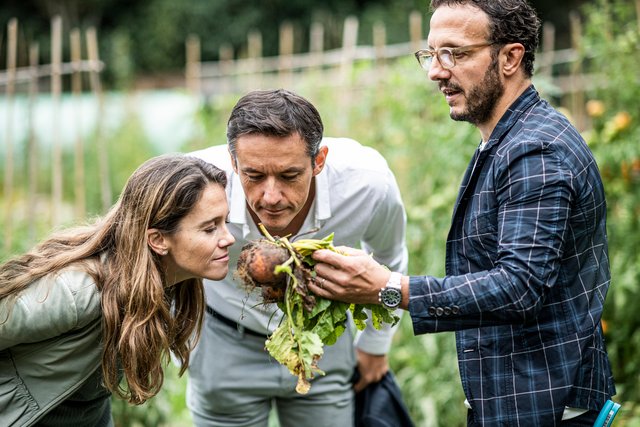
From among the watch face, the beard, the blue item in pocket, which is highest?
the beard

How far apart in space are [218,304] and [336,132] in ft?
10.6

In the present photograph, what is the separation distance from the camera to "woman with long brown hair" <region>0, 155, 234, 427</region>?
2803 millimetres

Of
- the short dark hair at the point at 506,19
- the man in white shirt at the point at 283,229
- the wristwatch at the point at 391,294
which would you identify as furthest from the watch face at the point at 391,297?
the short dark hair at the point at 506,19

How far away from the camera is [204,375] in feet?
12.4

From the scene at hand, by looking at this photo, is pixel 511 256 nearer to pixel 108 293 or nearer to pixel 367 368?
pixel 108 293

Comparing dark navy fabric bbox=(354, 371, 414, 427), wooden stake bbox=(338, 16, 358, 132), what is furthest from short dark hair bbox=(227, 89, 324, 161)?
wooden stake bbox=(338, 16, 358, 132)

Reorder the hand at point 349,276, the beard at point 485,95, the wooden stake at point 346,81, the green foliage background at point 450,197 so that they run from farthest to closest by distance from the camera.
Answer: the wooden stake at point 346,81 < the green foliage background at point 450,197 < the beard at point 485,95 < the hand at point 349,276

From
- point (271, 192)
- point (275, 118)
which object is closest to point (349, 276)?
point (271, 192)

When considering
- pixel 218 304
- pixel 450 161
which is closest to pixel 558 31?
pixel 450 161

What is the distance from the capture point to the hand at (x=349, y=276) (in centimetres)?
260

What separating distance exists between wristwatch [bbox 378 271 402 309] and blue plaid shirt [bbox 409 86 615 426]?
5 centimetres

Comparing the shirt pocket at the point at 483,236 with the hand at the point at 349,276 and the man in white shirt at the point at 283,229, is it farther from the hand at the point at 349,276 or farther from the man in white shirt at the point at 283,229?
the man in white shirt at the point at 283,229

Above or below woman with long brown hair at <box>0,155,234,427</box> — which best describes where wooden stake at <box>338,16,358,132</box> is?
above

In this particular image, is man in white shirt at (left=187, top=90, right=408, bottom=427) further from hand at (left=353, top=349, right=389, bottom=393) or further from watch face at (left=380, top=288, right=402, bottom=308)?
watch face at (left=380, top=288, right=402, bottom=308)
